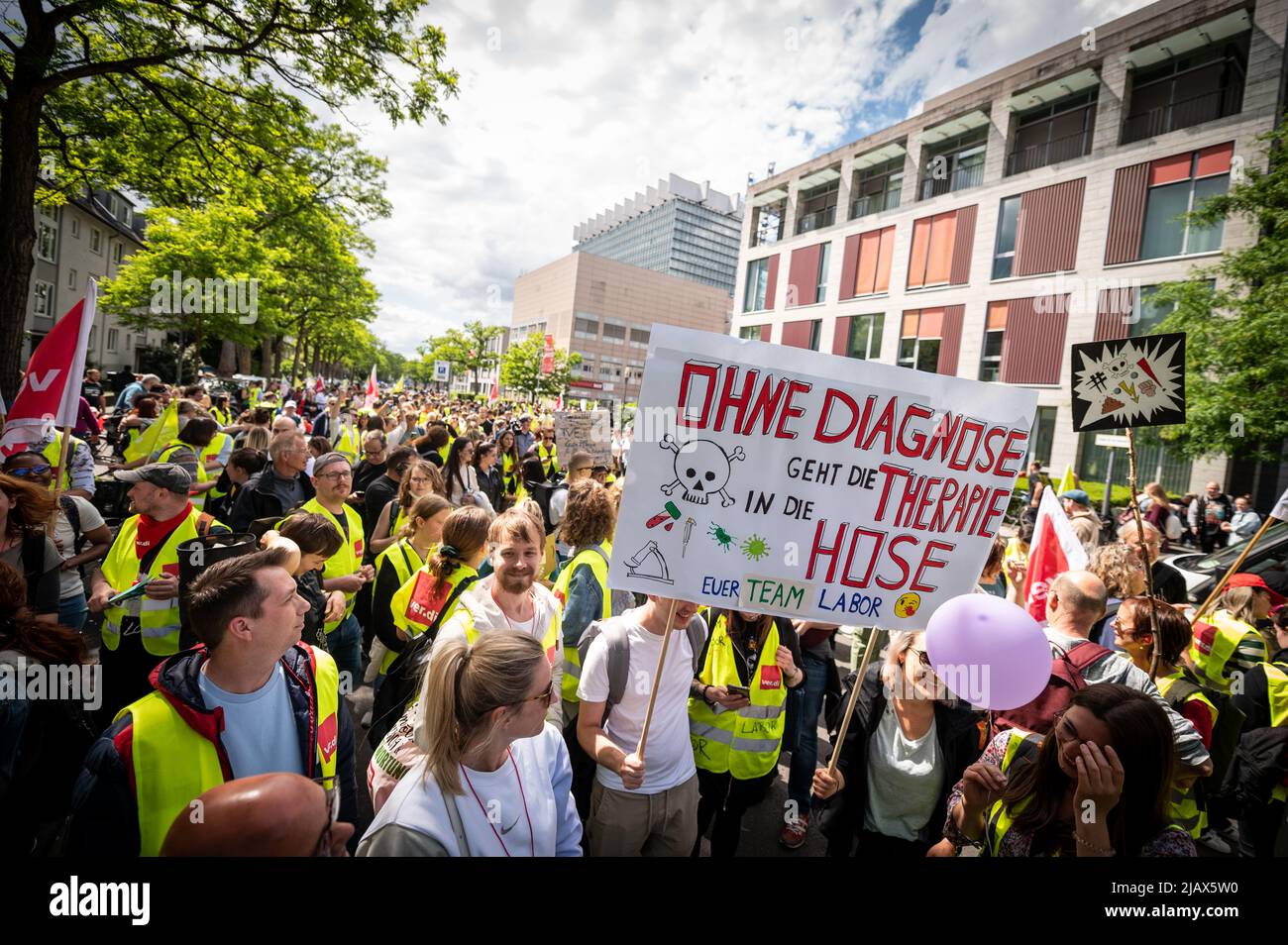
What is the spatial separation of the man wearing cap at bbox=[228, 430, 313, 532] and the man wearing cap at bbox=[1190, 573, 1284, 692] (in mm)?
6442

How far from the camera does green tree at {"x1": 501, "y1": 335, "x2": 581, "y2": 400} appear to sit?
59375 millimetres

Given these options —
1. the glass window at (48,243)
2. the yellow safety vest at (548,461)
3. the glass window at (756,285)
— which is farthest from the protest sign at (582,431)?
the glass window at (48,243)

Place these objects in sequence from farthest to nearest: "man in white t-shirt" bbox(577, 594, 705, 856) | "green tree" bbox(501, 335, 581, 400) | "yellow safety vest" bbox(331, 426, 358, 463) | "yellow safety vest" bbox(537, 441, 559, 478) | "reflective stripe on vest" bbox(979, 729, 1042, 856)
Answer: "green tree" bbox(501, 335, 581, 400)
"yellow safety vest" bbox(537, 441, 559, 478)
"yellow safety vest" bbox(331, 426, 358, 463)
"man in white t-shirt" bbox(577, 594, 705, 856)
"reflective stripe on vest" bbox(979, 729, 1042, 856)

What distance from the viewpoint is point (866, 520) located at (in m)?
2.56

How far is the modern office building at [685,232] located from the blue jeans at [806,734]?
322 ft

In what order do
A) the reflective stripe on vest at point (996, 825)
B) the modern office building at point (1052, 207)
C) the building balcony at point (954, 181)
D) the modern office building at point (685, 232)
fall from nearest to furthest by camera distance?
the reflective stripe on vest at point (996, 825) < the modern office building at point (1052, 207) < the building balcony at point (954, 181) < the modern office building at point (685, 232)

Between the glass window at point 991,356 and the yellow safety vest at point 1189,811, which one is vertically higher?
the glass window at point 991,356

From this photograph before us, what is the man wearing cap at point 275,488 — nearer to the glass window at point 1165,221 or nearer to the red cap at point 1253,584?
the red cap at point 1253,584

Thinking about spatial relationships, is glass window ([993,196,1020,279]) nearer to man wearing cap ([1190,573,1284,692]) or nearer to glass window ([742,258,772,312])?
glass window ([742,258,772,312])

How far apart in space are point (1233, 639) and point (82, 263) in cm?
5029

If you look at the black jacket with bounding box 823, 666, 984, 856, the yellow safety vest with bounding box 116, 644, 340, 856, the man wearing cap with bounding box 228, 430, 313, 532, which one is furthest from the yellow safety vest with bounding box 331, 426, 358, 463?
the black jacket with bounding box 823, 666, 984, 856

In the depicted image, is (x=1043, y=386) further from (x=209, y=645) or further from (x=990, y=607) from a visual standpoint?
(x=209, y=645)

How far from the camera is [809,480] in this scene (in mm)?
2533

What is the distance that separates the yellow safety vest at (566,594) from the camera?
3346 millimetres
